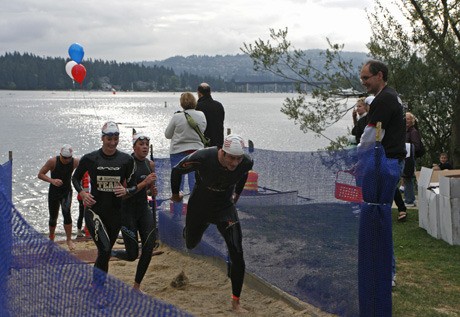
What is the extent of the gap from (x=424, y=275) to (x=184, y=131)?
430 centimetres

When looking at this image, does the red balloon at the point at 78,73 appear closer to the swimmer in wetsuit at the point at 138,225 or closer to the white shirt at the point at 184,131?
the white shirt at the point at 184,131

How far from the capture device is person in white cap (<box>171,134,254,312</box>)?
24.5 ft

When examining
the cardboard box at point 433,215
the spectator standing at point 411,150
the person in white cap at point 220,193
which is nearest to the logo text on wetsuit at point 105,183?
the person in white cap at point 220,193

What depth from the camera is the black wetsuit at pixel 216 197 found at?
7.49 metres

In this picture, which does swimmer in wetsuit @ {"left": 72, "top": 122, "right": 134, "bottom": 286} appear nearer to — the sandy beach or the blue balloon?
the sandy beach

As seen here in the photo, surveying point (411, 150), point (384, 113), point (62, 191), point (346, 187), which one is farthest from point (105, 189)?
point (411, 150)

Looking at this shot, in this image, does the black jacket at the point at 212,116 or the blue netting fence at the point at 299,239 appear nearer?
the blue netting fence at the point at 299,239

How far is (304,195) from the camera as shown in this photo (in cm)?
787

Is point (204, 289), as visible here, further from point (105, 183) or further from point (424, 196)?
point (424, 196)

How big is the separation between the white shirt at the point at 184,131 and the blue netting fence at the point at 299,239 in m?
1.38

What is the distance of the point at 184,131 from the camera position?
424 inches

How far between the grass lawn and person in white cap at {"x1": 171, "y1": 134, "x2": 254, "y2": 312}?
1777mm

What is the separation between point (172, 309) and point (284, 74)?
604 inches

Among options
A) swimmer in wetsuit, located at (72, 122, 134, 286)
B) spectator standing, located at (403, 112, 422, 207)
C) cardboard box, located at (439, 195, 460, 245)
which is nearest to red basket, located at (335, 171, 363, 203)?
swimmer in wetsuit, located at (72, 122, 134, 286)
